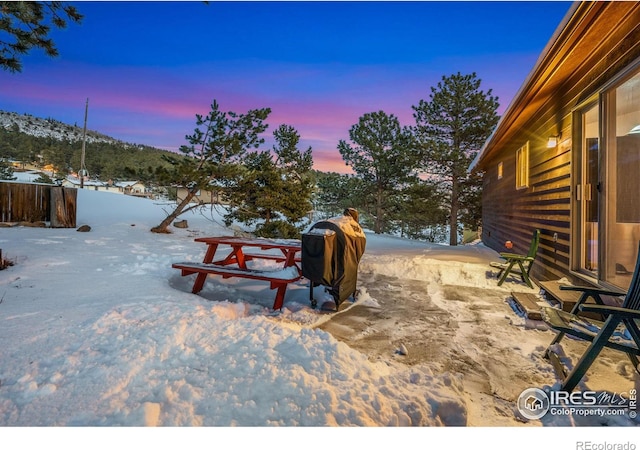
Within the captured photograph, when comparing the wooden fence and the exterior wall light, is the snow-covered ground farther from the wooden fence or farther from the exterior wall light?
the wooden fence

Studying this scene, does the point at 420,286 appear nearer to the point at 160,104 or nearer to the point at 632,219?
the point at 632,219

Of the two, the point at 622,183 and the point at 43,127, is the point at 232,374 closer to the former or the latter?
the point at 622,183

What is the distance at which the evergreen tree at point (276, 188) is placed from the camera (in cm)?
1078

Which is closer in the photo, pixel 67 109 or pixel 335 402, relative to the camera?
pixel 335 402

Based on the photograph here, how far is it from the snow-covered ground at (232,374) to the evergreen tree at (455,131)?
47.1 feet

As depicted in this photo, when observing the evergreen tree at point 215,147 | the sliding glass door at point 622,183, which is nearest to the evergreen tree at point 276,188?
the evergreen tree at point 215,147

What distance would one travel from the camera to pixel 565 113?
474 centimetres

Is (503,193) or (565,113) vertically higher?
(565,113)

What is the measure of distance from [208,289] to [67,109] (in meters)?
Result: 18.7

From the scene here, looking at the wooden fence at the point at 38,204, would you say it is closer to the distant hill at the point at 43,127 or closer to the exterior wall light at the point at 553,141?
the exterior wall light at the point at 553,141

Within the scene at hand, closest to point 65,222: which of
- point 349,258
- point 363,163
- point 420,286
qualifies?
point 349,258

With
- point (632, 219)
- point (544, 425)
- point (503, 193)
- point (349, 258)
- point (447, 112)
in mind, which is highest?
point (447, 112)

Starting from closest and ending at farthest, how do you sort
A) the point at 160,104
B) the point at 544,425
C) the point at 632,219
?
the point at 544,425
the point at 632,219
the point at 160,104

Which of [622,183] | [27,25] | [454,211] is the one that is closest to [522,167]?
[622,183]
